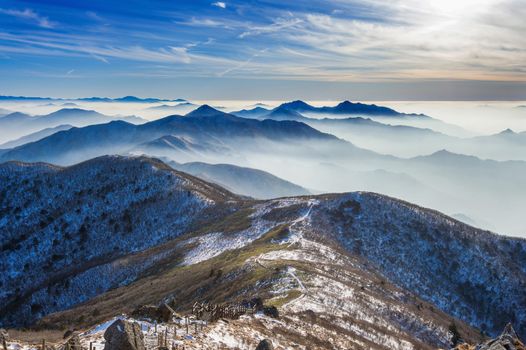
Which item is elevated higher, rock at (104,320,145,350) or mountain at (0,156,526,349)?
rock at (104,320,145,350)

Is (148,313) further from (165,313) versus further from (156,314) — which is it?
(165,313)

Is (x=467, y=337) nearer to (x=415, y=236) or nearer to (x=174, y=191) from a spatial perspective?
(x=415, y=236)

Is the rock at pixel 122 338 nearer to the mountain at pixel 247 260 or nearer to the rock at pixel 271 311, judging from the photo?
the mountain at pixel 247 260

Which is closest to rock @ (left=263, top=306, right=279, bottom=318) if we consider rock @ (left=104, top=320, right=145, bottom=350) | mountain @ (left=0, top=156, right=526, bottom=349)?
mountain @ (left=0, top=156, right=526, bottom=349)

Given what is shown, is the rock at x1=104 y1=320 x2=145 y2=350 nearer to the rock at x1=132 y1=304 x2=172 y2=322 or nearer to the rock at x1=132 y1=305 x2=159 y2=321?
the rock at x1=132 y1=304 x2=172 y2=322

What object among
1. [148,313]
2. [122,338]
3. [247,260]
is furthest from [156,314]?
[247,260]

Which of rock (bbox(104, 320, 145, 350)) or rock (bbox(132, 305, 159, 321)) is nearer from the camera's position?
rock (bbox(104, 320, 145, 350))

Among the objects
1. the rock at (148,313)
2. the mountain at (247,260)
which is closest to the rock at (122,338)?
the mountain at (247,260)

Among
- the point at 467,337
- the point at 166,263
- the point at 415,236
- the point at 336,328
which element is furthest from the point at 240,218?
the point at 336,328
